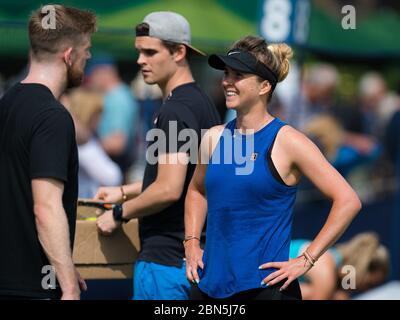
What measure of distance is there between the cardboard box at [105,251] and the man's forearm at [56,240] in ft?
3.24

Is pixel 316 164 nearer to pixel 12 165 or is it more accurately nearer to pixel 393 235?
pixel 12 165

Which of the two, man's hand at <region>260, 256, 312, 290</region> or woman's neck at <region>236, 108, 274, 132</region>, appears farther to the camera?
woman's neck at <region>236, 108, 274, 132</region>

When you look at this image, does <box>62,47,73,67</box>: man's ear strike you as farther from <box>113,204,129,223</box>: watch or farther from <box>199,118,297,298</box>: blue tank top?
<box>113,204,129,223</box>: watch

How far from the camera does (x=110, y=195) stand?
4.95 m

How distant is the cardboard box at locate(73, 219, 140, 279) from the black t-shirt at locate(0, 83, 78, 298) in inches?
35.3

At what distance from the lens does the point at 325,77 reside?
1221cm

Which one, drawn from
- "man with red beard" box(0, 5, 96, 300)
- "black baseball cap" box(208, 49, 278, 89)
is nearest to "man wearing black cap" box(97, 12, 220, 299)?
"black baseball cap" box(208, 49, 278, 89)

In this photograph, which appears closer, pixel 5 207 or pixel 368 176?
pixel 5 207

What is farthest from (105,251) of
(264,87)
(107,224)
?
(264,87)

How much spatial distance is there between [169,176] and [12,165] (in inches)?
38.4

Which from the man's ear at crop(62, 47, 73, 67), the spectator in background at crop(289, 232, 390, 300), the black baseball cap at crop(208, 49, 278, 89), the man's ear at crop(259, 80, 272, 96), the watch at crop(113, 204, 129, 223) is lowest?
the spectator in background at crop(289, 232, 390, 300)

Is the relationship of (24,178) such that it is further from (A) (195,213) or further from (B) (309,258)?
(B) (309,258)

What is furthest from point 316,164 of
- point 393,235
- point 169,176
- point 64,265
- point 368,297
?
point 393,235

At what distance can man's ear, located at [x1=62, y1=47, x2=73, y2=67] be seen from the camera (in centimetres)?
380
